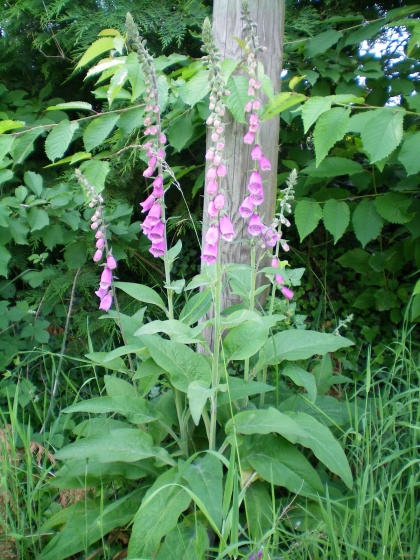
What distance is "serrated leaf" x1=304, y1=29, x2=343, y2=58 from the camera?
288 cm

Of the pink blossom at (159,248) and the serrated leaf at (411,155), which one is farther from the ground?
the serrated leaf at (411,155)

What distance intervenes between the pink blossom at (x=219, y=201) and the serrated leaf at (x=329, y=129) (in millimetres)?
641

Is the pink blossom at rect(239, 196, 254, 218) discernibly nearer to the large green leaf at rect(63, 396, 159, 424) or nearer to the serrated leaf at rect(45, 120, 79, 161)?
the large green leaf at rect(63, 396, 159, 424)

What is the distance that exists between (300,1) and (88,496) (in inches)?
128

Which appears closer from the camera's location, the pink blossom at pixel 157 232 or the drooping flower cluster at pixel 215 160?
the drooping flower cluster at pixel 215 160

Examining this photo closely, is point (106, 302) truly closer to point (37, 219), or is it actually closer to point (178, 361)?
point (178, 361)

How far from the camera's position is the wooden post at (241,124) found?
246cm

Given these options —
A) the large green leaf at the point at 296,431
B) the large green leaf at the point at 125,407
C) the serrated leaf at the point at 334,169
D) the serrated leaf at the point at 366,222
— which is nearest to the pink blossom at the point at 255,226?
the large green leaf at the point at 296,431

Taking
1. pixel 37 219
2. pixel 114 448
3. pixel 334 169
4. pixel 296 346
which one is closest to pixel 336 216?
pixel 334 169

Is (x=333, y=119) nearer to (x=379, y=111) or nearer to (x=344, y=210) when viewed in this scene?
(x=379, y=111)

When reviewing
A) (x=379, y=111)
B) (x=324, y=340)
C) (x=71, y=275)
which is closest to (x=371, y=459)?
(x=324, y=340)

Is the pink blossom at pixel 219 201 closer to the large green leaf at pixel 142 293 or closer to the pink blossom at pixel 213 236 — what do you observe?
the pink blossom at pixel 213 236

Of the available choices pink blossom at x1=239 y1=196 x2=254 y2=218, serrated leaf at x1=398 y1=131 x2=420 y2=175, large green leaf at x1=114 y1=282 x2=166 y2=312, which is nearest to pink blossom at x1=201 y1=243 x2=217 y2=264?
pink blossom at x1=239 y1=196 x2=254 y2=218

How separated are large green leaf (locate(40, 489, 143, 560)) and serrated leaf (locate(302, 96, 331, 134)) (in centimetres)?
159
